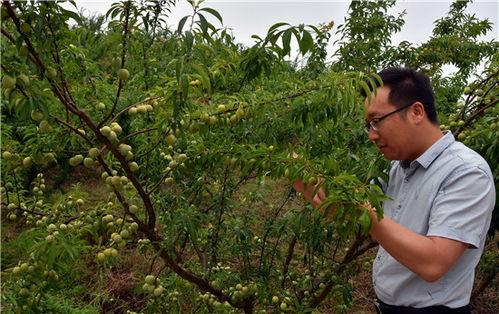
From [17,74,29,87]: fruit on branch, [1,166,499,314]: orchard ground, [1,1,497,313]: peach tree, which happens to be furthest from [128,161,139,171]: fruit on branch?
[1,166,499,314]: orchard ground

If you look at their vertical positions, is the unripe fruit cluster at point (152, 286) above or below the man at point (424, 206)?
below

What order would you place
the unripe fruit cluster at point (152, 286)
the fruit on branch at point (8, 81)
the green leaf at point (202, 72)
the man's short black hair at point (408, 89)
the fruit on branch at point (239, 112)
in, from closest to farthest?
1. the fruit on branch at point (8, 81)
2. the green leaf at point (202, 72)
3. the man's short black hair at point (408, 89)
4. the fruit on branch at point (239, 112)
5. the unripe fruit cluster at point (152, 286)

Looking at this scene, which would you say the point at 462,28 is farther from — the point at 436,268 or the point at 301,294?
the point at 436,268

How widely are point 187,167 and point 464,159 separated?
4.37 ft

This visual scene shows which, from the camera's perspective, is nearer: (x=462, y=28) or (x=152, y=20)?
(x=152, y=20)

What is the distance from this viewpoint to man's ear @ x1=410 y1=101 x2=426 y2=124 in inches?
61.6

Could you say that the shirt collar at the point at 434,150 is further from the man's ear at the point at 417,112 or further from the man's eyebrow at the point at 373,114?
the man's eyebrow at the point at 373,114

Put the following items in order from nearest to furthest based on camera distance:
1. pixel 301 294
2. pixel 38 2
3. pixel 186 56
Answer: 1. pixel 38 2
2. pixel 186 56
3. pixel 301 294

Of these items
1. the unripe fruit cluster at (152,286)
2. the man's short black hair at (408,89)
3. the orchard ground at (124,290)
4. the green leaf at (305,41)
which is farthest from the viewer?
the orchard ground at (124,290)

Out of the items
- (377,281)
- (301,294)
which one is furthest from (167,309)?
(377,281)

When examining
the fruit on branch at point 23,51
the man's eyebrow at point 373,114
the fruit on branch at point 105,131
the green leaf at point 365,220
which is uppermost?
the fruit on branch at point 23,51

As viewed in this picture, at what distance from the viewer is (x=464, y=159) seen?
1448mm

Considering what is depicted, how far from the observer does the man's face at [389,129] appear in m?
1.59

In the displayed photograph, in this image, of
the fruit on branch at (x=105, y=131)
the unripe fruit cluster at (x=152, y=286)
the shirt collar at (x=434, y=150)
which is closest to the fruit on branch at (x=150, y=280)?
the unripe fruit cluster at (x=152, y=286)
